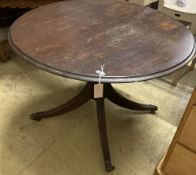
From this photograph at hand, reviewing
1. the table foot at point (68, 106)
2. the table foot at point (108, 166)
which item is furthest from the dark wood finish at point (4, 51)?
the table foot at point (108, 166)

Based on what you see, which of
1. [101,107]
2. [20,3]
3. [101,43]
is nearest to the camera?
[101,43]

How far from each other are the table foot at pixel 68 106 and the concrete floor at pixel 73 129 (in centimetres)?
5

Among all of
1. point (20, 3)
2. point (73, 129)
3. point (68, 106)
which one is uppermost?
point (20, 3)

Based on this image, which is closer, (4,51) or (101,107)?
(101,107)

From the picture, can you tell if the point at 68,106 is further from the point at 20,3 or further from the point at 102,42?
the point at 20,3

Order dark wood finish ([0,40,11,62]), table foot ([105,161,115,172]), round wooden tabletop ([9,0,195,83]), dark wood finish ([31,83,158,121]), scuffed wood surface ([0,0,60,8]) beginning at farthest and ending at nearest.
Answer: dark wood finish ([0,40,11,62]), scuffed wood surface ([0,0,60,8]), dark wood finish ([31,83,158,121]), table foot ([105,161,115,172]), round wooden tabletop ([9,0,195,83])

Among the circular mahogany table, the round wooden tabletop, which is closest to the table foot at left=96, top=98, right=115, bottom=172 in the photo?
the circular mahogany table

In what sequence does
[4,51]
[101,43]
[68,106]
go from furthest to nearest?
1. [4,51]
2. [68,106]
3. [101,43]

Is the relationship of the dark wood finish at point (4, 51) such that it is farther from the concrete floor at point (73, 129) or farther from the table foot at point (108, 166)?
the table foot at point (108, 166)

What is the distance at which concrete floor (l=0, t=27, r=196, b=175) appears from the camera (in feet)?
4.30

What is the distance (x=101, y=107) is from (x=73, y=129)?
0.88 feet

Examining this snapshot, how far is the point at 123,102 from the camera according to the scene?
62.8 inches

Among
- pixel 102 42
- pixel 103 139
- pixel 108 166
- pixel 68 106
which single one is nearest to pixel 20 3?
pixel 68 106

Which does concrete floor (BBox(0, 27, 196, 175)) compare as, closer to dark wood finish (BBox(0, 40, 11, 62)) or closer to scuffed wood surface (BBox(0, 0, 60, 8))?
dark wood finish (BBox(0, 40, 11, 62))
